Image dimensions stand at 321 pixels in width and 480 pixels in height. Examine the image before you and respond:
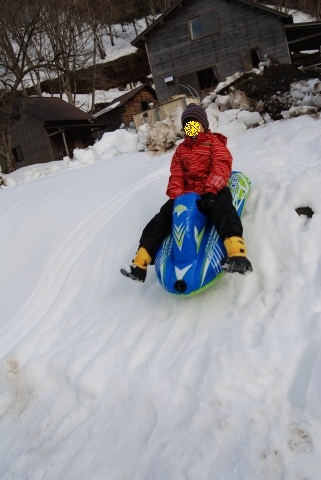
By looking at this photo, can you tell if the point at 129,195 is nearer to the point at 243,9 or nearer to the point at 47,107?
the point at 243,9

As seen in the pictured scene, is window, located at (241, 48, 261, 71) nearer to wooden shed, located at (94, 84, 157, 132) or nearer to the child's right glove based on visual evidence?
wooden shed, located at (94, 84, 157, 132)

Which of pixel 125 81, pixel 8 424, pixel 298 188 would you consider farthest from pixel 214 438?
pixel 125 81

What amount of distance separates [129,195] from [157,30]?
63.2ft

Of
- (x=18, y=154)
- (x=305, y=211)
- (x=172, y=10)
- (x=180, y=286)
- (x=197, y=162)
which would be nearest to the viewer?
(x=180, y=286)

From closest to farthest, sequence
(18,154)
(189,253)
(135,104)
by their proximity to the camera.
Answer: (189,253)
(18,154)
(135,104)

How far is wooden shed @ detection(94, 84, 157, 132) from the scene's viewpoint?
3484cm

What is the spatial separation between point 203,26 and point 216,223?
21.8 m

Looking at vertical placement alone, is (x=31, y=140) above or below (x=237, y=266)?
above

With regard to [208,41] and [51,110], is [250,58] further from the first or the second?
[51,110]

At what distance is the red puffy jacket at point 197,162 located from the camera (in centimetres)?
414

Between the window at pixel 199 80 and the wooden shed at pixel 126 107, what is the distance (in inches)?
466

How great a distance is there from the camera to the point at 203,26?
72.4ft

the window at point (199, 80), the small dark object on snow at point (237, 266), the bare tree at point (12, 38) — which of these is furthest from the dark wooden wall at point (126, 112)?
the small dark object on snow at point (237, 266)

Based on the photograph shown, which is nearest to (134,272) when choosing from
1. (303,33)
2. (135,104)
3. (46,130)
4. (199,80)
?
(199,80)
